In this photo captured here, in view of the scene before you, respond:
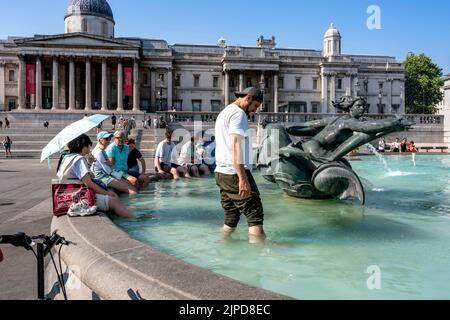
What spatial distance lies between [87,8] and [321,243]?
63.2m

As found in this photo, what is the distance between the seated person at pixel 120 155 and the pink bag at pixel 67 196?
3892mm

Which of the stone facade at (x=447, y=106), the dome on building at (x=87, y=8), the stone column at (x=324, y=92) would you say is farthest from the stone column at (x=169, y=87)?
the stone facade at (x=447, y=106)

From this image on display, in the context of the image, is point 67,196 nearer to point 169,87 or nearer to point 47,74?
point 169,87

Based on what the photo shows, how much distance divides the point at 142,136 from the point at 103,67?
22.5 meters

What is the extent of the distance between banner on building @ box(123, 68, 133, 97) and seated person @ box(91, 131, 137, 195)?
48015 mm

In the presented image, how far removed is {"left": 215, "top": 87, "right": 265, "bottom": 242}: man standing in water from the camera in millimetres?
4539

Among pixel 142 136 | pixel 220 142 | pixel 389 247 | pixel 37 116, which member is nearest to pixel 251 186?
pixel 220 142

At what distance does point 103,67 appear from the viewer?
53594mm

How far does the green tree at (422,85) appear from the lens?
2945 inches

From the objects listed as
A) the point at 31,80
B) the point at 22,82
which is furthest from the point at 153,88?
the point at 22,82

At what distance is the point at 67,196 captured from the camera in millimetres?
5211

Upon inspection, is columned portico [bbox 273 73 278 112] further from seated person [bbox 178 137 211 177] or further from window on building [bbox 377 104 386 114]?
seated person [bbox 178 137 211 177]
